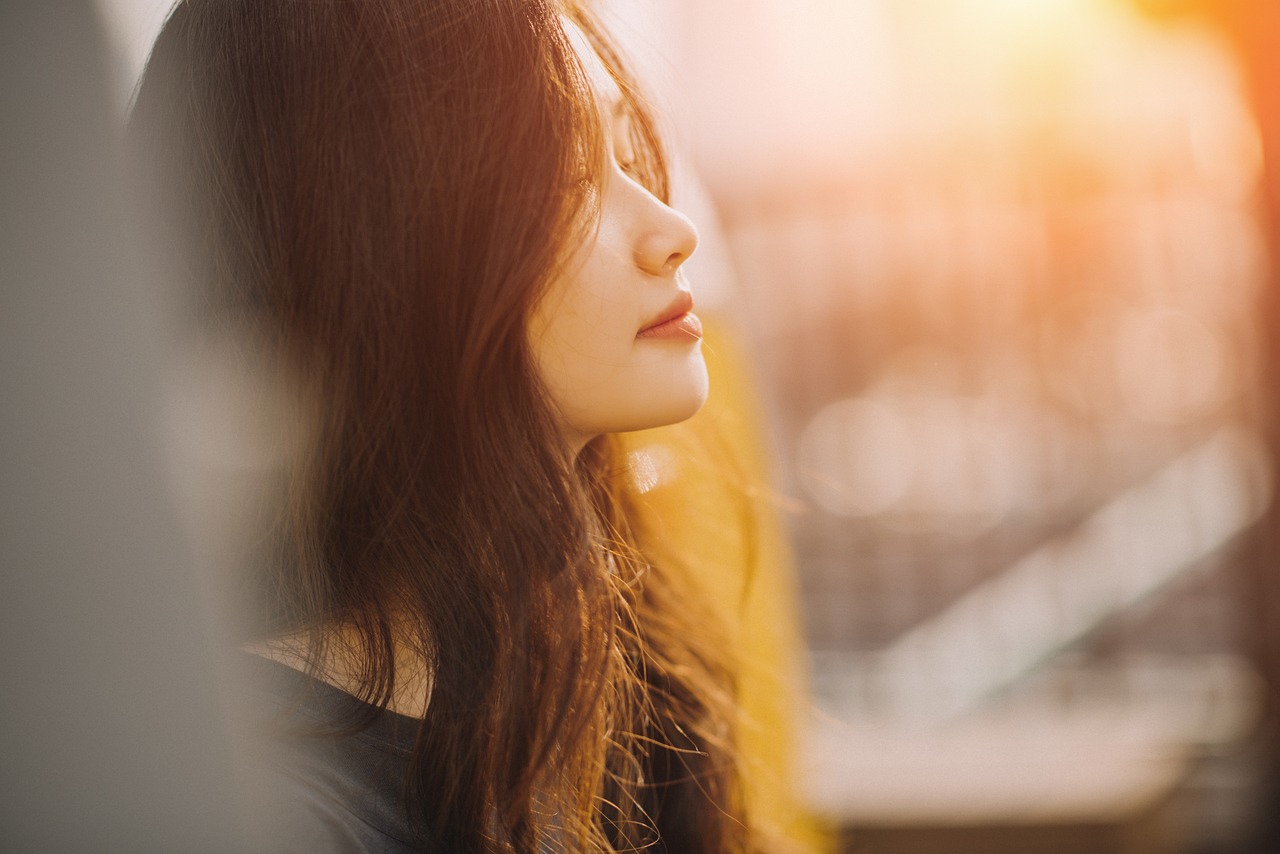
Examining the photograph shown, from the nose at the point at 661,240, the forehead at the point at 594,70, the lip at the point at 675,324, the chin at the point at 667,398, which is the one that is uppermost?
the forehead at the point at 594,70

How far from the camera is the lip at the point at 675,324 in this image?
2.30 feet

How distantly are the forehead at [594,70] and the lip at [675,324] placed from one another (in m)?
0.14

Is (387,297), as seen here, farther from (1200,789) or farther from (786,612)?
(1200,789)

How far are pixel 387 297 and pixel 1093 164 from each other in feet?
9.93

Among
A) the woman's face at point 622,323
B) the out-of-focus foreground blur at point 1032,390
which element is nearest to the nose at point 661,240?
the woman's face at point 622,323

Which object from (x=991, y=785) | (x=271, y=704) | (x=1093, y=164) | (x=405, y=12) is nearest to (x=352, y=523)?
(x=271, y=704)

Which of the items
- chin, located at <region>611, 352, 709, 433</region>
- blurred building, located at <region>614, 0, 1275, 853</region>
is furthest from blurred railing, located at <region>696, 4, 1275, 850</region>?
chin, located at <region>611, 352, 709, 433</region>

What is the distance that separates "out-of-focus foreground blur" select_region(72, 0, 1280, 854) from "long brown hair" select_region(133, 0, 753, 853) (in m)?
1.90

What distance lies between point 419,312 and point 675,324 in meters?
0.16

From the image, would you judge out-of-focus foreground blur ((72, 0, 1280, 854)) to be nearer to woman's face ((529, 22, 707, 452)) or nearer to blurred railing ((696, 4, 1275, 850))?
blurred railing ((696, 4, 1275, 850))

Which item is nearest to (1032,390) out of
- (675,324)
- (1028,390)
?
(1028,390)

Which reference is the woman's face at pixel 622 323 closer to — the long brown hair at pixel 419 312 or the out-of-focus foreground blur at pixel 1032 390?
the long brown hair at pixel 419 312

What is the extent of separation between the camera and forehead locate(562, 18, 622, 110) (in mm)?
714

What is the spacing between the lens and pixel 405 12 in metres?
0.66
